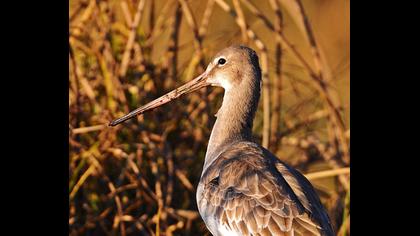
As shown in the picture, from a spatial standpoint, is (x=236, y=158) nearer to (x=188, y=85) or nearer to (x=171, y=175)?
(x=188, y=85)

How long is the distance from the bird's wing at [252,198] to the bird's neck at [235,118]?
25cm

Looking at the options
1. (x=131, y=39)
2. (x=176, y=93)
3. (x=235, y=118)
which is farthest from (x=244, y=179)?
(x=131, y=39)

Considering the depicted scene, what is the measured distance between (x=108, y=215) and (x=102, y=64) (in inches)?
44.2

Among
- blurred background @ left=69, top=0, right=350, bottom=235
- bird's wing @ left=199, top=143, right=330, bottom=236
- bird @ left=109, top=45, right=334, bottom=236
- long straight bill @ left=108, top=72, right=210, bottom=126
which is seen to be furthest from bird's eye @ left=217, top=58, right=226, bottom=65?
blurred background @ left=69, top=0, right=350, bottom=235

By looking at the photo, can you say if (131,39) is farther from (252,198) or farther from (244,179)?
(252,198)

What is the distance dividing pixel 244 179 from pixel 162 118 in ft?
6.31

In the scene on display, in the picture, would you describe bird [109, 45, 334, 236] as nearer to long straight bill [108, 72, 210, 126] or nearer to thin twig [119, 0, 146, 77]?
long straight bill [108, 72, 210, 126]

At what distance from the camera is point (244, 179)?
16.5ft

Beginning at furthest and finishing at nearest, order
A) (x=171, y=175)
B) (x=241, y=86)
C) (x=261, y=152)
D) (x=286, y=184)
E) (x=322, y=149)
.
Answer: (x=322, y=149)
(x=171, y=175)
(x=241, y=86)
(x=261, y=152)
(x=286, y=184)

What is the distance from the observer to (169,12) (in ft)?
24.2

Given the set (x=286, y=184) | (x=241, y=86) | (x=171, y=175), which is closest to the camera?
(x=286, y=184)

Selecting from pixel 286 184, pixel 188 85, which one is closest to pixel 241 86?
pixel 188 85

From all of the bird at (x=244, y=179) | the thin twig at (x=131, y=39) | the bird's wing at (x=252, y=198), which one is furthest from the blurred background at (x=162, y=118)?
the bird's wing at (x=252, y=198)
